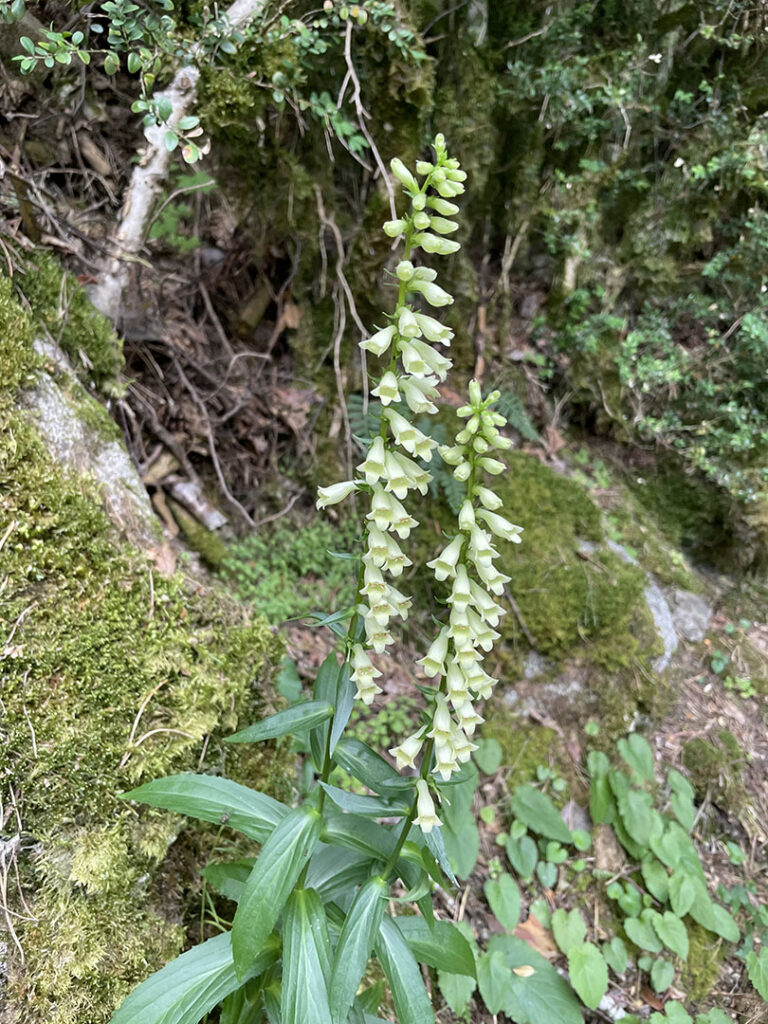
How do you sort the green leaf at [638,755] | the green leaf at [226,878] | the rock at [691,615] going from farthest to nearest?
1. the rock at [691,615]
2. the green leaf at [638,755]
3. the green leaf at [226,878]

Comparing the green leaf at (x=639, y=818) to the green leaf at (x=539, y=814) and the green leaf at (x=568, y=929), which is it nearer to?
the green leaf at (x=539, y=814)

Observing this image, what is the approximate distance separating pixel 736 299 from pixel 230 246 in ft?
→ 13.8

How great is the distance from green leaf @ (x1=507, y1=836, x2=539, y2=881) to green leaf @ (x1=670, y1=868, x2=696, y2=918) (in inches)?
29.6

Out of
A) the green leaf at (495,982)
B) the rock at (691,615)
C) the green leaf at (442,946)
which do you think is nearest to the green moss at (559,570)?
the rock at (691,615)

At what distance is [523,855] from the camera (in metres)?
3.51

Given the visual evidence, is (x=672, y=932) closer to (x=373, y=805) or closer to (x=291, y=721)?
(x=373, y=805)

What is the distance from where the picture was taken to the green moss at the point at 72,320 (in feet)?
9.23

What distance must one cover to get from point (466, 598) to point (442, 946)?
1256 millimetres

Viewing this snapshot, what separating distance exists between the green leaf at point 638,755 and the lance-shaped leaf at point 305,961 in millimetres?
2780

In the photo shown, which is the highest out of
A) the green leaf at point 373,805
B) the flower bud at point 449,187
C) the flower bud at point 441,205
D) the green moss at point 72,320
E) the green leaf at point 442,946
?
the flower bud at point 449,187

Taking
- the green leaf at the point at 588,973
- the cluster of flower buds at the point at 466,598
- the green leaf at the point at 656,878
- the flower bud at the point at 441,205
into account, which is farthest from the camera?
the green leaf at the point at 656,878

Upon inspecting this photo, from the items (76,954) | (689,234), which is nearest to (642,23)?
(689,234)

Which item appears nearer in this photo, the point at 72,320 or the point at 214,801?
the point at 214,801

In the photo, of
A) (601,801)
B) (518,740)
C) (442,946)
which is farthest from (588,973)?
(442,946)
